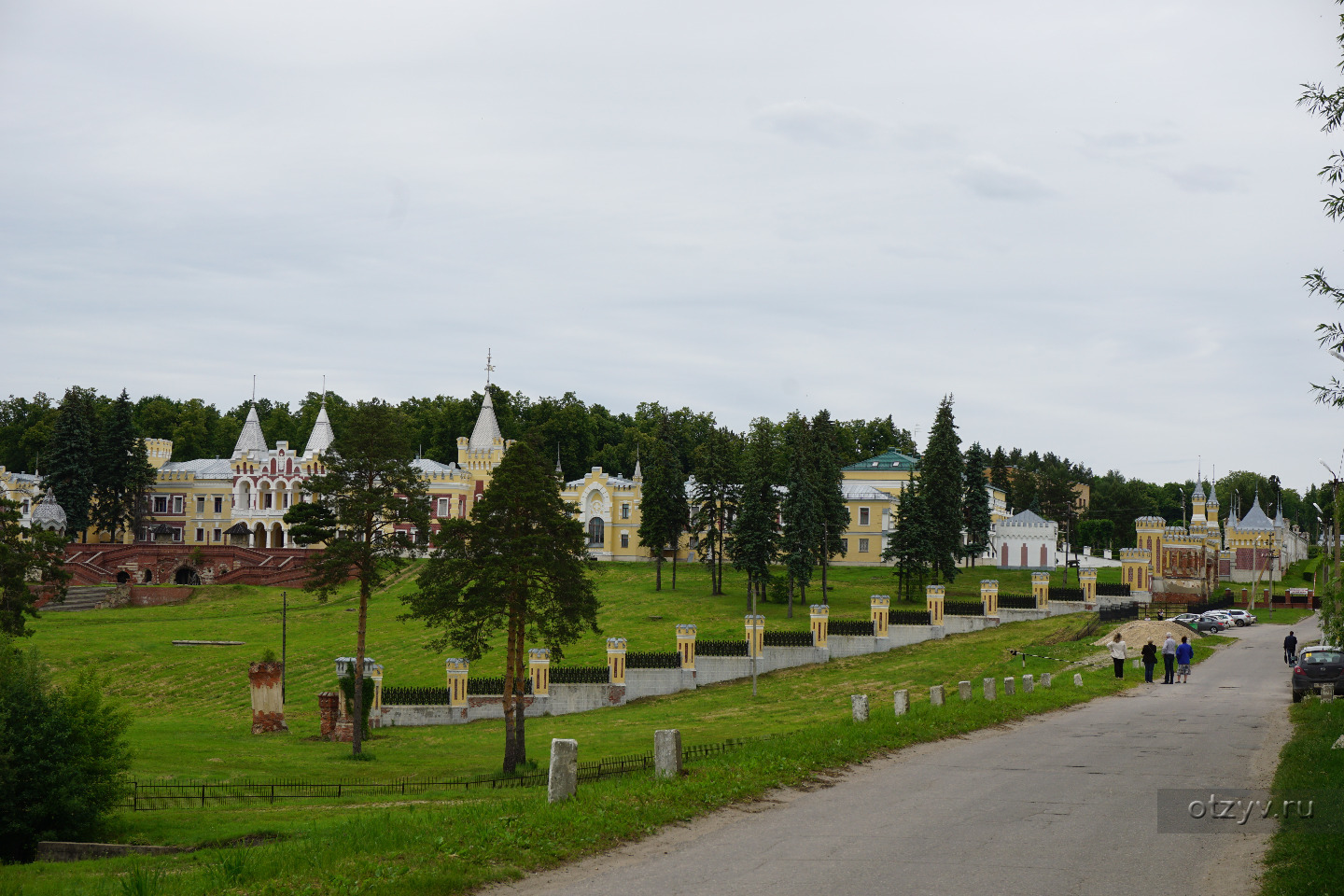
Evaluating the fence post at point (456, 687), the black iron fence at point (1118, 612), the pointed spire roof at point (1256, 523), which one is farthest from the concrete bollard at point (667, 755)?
the pointed spire roof at point (1256, 523)

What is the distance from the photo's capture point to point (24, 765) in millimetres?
23656

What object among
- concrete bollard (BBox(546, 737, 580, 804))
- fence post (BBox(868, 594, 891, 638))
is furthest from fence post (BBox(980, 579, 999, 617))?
concrete bollard (BBox(546, 737, 580, 804))

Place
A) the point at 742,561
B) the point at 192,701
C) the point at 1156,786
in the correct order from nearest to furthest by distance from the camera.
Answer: the point at 1156,786
the point at 192,701
the point at 742,561

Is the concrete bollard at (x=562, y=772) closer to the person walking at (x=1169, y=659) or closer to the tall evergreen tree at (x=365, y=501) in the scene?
the person walking at (x=1169, y=659)

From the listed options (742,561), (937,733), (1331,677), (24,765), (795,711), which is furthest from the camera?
(742,561)

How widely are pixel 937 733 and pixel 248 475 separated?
81.5m

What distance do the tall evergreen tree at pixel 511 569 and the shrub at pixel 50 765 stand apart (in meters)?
10.5

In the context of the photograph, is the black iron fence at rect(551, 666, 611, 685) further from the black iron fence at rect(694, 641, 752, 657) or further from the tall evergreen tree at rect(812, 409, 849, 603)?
the tall evergreen tree at rect(812, 409, 849, 603)

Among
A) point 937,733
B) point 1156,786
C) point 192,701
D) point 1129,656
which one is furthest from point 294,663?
point 1156,786

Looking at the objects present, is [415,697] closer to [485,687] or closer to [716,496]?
[485,687]

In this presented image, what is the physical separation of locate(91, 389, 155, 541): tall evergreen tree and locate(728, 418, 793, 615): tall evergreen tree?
171ft

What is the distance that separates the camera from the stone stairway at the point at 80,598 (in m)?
69.6

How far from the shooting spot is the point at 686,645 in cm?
4609

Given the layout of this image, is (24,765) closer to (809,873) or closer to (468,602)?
(468,602)
